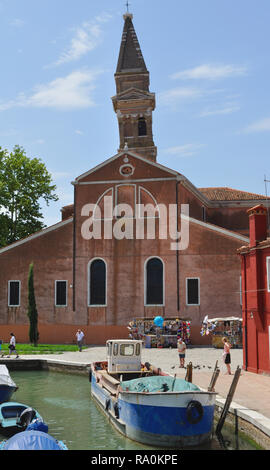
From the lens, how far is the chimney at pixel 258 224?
2008 cm

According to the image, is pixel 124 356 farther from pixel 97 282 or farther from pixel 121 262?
pixel 97 282

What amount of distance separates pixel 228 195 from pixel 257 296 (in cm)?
2456

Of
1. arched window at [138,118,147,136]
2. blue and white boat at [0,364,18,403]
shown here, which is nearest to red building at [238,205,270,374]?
blue and white boat at [0,364,18,403]

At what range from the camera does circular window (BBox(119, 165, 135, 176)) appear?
1399 inches

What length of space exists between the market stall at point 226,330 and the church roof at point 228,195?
1400 cm

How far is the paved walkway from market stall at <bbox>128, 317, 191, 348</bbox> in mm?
1092

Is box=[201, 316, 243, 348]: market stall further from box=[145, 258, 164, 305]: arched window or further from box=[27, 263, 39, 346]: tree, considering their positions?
box=[27, 263, 39, 346]: tree

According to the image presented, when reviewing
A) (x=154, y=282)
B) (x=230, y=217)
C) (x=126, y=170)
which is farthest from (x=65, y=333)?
(x=230, y=217)

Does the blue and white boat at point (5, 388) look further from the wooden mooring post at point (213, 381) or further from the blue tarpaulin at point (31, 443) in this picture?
the blue tarpaulin at point (31, 443)

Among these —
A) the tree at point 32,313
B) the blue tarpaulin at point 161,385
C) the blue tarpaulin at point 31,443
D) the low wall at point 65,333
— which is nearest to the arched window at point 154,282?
the low wall at point 65,333

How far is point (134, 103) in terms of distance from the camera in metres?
45.5

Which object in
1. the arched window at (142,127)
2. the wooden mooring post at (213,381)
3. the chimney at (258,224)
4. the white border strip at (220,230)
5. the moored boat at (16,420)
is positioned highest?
the arched window at (142,127)

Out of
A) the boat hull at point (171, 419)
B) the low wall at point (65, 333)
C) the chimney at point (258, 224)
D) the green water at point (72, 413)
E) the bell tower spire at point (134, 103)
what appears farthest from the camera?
the bell tower spire at point (134, 103)

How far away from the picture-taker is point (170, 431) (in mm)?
12234
